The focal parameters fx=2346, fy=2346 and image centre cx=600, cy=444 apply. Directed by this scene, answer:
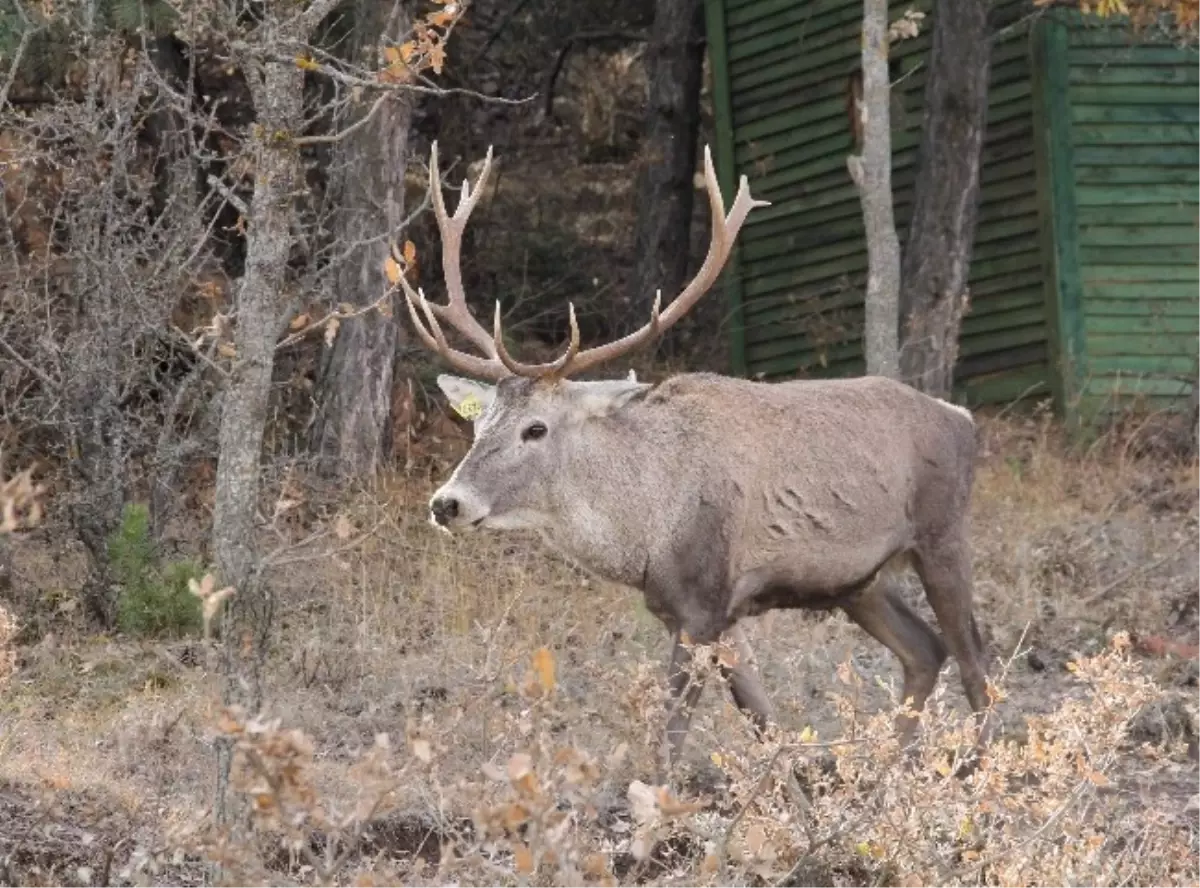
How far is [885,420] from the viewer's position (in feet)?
29.9

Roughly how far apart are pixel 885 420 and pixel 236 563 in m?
2.78

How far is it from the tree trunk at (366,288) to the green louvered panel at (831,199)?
4637 mm

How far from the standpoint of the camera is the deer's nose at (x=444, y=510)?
818cm

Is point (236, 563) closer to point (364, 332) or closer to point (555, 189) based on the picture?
point (364, 332)

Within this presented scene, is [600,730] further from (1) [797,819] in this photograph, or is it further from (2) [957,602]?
(1) [797,819]

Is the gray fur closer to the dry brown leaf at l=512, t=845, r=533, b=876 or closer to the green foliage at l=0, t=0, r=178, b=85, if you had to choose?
the green foliage at l=0, t=0, r=178, b=85

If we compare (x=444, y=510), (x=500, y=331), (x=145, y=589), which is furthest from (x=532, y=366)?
(x=145, y=589)

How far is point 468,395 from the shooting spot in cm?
892

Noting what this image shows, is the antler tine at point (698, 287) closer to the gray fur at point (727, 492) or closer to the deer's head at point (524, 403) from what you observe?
the deer's head at point (524, 403)

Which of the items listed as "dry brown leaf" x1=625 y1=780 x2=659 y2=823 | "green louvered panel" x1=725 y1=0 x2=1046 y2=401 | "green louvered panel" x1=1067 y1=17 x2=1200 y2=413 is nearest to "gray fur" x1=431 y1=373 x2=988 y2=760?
"dry brown leaf" x1=625 y1=780 x2=659 y2=823

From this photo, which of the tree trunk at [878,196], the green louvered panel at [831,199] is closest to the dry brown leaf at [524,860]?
the tree trunk at [878,196]

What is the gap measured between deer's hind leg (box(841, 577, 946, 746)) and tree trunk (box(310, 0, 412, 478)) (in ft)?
13.6

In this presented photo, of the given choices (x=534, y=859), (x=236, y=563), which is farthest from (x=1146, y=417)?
(x=534, y=859)

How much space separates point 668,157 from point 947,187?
4135mm
